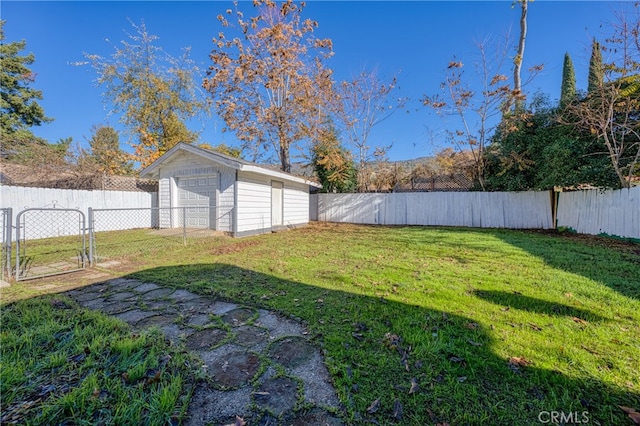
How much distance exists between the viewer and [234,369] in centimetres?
176

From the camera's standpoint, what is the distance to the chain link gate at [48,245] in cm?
401

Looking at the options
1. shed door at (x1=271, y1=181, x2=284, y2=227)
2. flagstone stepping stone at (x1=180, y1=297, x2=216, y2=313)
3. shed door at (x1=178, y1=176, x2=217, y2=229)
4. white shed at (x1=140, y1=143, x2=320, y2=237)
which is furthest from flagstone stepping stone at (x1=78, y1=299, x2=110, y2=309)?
shed door at (x1=271, y1=181, x2=284, y2=227)

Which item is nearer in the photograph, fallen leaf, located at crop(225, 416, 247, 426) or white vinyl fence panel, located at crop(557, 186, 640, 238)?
fallen leaf, located at crop(225, 416, 247, 426)

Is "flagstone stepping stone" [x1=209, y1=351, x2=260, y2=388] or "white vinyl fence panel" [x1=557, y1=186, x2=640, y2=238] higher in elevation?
"white vinyl fence panel" [x1=557, y1=186, x2=640, y2=238]

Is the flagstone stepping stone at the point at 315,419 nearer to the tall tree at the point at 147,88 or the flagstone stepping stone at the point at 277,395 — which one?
the flagstone stepping stone at the point at 277,395

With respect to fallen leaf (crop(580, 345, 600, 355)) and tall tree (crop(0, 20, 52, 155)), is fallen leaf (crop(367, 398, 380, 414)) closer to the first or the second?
fallen leaf (crop(580, 345, 600, 355))

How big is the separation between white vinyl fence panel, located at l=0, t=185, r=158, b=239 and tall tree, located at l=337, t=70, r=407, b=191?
990 centimetres

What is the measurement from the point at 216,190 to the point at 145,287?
512 centimetres

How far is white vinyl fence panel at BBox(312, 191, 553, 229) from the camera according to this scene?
9766mm

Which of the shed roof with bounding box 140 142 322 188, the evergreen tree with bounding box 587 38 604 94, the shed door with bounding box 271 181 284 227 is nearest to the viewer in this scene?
the evergreen tree with bounding box 587 38 604 94

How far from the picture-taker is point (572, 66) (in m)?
11.5

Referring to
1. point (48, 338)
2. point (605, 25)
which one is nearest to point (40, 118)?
point (48, 338)

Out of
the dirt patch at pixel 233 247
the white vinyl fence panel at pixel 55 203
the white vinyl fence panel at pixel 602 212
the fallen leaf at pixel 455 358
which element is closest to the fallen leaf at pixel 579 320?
the fallen leaf at pixel 455 358

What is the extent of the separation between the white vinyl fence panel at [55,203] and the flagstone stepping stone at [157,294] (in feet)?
21.4
